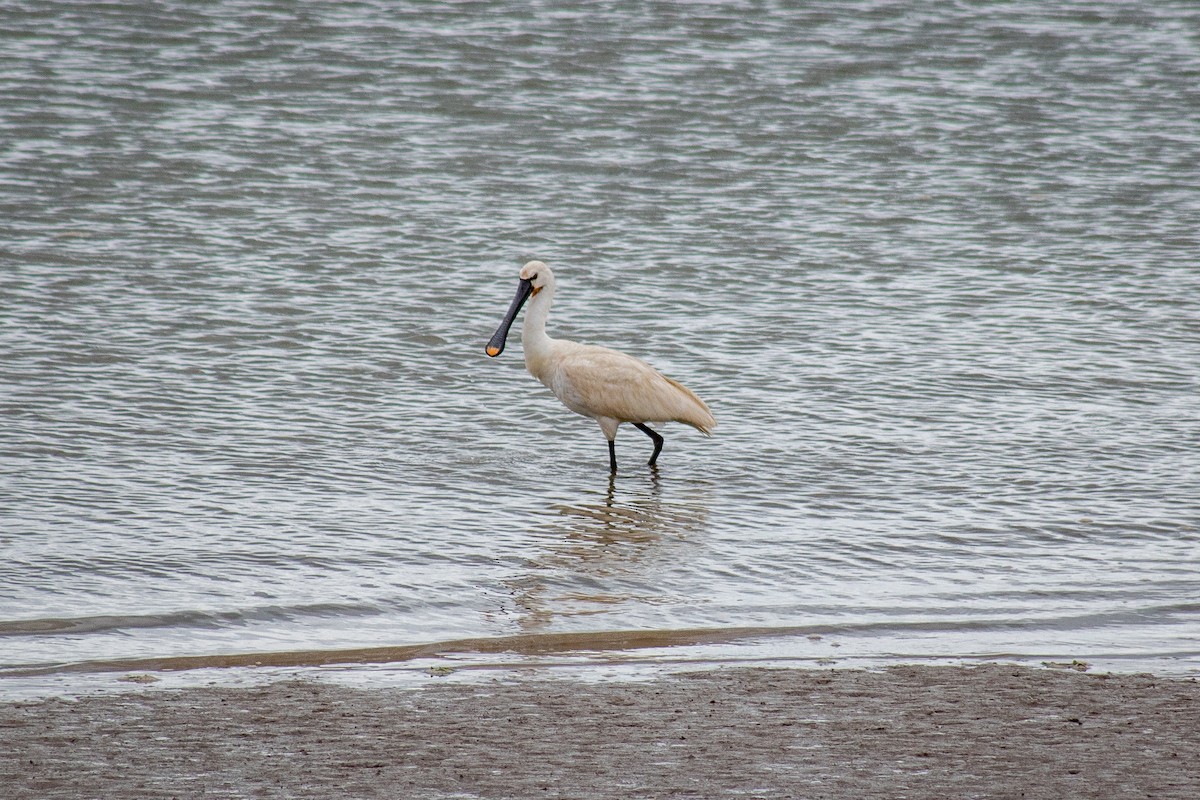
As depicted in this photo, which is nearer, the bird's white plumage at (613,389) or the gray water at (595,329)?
the gray water at (595,329)

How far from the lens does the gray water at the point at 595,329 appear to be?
732 centimetres

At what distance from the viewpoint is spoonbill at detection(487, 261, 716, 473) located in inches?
391

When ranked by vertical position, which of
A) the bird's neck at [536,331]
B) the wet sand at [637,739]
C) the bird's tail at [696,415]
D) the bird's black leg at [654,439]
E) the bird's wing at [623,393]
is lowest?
the bird's black leg at [654,439]

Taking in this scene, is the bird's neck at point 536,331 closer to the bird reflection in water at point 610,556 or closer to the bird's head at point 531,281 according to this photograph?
the bird's head at point 531,281

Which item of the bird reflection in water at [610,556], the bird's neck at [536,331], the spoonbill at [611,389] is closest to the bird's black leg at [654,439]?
the spoonbill at [611,389]

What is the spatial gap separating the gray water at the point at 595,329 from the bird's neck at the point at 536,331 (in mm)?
510

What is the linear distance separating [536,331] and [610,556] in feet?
8.79

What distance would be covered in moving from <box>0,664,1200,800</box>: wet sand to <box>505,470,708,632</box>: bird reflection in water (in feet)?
3.56

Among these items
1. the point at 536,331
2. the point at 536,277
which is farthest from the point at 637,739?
the point at 536,277

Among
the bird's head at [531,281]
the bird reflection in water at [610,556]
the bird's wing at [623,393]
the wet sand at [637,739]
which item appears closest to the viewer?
the wet sand at [637,739]

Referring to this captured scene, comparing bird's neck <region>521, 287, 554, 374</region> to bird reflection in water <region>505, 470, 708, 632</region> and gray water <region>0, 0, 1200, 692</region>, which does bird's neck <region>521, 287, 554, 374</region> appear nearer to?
gray water <region>0, 0, 1200, 692</region>

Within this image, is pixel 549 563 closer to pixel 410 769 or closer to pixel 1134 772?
pixel 410 769

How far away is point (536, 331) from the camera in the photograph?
1041 cm

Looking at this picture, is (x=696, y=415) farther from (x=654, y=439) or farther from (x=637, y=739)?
(x=637, y=739)
